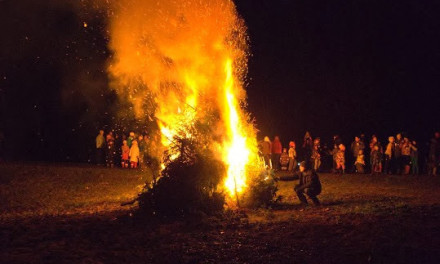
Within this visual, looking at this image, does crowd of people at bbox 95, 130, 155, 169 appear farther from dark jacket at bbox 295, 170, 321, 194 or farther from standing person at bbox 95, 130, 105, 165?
dark jacket at bbox 295, 170, 321, 194

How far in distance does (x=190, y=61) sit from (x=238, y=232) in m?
5.61

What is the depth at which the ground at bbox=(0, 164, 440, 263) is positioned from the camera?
766cm

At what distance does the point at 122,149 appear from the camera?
892 inches

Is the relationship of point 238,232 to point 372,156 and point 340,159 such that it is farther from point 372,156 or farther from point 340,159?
point 372,156

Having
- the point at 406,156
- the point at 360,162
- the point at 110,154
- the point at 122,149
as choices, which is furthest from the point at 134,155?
the point at 406,156

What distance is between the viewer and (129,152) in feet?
72.5

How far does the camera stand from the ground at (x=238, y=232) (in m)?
7.66

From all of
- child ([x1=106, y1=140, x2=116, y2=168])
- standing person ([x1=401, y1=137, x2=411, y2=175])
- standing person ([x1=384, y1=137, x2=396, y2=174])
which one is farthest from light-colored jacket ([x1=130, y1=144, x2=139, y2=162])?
standing person ([x1=401, y1=137, x2=411, y2=175])

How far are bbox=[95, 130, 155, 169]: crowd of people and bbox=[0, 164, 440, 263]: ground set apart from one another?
7434 millimetres

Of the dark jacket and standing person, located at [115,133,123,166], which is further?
standing person, located at [115,133,123,166]

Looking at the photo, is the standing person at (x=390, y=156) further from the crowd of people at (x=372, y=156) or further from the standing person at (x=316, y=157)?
the standing person at (x=316, y=157)

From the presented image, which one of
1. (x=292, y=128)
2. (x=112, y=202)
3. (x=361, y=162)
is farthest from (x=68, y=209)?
(x=292, y=128)

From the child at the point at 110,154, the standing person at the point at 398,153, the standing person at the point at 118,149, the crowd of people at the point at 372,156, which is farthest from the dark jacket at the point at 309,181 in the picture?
the standing person at the point at 118,149

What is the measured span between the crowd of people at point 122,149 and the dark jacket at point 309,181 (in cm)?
1061
